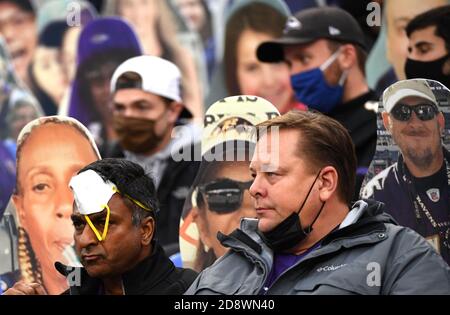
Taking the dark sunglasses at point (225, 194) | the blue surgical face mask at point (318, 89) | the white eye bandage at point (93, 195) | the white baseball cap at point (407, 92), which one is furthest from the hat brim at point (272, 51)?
the white eye bandage at point (93, 195)

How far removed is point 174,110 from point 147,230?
287 centimetres

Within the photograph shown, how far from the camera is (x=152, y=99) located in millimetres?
8078

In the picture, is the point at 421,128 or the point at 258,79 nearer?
the point at 421,128

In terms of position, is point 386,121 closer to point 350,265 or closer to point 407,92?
point 407,92

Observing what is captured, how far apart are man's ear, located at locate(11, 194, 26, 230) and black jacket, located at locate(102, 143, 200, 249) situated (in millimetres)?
1019

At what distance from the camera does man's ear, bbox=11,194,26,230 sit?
20.9 ft

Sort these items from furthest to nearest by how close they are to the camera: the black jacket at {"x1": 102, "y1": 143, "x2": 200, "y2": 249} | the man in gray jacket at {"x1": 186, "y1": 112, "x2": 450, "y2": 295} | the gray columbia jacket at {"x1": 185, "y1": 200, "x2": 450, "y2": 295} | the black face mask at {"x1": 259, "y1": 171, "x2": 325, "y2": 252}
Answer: the black jacket at {"x1": 102, "y1": 143, "x2": 200, "y2": 249}, the black face mask at {"x1": 259, "y1": 171, "x2": 325, "y2": 252}, the man in gray jacket at {"x1": 186, "y1": 112, "x2": 450, "y2": 295}, the gray columbia jacket at {"x1": 185, "y1": 200, "x2": 450, "y2": 295}

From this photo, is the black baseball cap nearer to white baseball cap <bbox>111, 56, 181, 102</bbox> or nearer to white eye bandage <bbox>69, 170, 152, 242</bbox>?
white baseball cap <bbox>111, 56, 181, 102</bbox>

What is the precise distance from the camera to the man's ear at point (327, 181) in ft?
16.3

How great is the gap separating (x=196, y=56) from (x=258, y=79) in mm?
1098

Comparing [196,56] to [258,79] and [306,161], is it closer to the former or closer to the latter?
[258,79]

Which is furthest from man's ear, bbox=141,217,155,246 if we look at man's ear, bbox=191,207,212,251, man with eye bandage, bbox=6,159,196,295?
man's ear, bbox=191,207,212,251

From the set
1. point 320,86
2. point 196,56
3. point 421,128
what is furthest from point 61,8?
point 421,128

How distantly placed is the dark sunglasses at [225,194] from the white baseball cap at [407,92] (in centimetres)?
81
